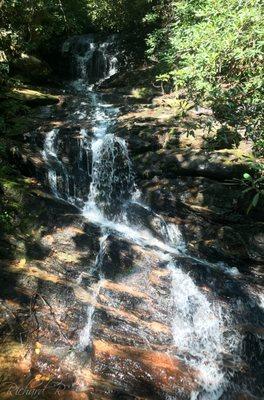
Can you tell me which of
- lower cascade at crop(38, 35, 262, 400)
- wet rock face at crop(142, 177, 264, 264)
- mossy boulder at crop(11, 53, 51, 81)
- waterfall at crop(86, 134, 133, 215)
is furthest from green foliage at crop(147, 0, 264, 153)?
mossy boulder at crop(11, 53, 51, 81)

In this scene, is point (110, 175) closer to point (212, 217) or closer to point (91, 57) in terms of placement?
point (212, 217)

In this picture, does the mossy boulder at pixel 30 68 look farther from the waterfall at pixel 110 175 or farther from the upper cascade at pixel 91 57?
the waterfall at pixel 110 175

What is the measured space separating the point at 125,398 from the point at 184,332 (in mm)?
1685

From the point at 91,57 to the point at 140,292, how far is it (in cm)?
1394

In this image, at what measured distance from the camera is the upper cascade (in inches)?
685

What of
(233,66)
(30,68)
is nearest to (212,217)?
(233,66)

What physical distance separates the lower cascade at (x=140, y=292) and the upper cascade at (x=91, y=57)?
7560 mm

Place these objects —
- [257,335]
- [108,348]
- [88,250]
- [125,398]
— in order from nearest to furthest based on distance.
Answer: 1. [125,398]
2. [108,348]
3. [257,335]
4. [88,250]

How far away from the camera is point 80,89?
1634cm

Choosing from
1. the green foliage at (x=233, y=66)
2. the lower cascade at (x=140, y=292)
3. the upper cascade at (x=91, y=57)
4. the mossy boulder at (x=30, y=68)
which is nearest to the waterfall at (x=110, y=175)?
the lower cascade at (x=140, y=292)

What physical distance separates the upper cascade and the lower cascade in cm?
756

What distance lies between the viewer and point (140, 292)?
7.04 meters

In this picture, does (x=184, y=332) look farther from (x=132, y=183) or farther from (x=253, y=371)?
(x=132, y=183)

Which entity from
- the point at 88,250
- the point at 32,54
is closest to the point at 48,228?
the point at 88,250
